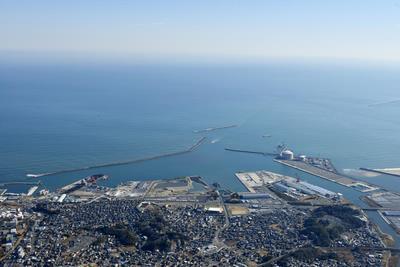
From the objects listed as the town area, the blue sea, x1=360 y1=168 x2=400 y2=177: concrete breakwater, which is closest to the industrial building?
the blue sea

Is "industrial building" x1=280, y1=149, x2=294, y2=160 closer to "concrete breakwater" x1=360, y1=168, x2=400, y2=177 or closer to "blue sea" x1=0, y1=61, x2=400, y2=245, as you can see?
"blue sea" x1=0, y1=61, x2=400, y2=245

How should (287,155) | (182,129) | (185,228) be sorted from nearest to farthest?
(185,228) < (287,155) < (182,129)

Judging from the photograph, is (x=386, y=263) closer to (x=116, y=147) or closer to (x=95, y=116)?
(x=116, y=147)

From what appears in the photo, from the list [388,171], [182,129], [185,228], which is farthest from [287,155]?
[185,228]

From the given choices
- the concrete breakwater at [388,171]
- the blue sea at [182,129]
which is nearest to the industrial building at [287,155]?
the blue sea at [182,129]

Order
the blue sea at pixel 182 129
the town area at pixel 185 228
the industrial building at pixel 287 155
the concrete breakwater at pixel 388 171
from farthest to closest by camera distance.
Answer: the industrial building at pixel 287 155, the blue sea at pixel 182 129, the concrete breakwater at pixel 388 171, the town area at pixel 185 228

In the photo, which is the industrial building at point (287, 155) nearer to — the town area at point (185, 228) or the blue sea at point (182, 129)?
the blue sea at point (182, 129)

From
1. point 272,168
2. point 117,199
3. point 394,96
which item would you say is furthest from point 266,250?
point 394,96

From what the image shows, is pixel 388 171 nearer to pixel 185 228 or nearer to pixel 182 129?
pixel 185 228
